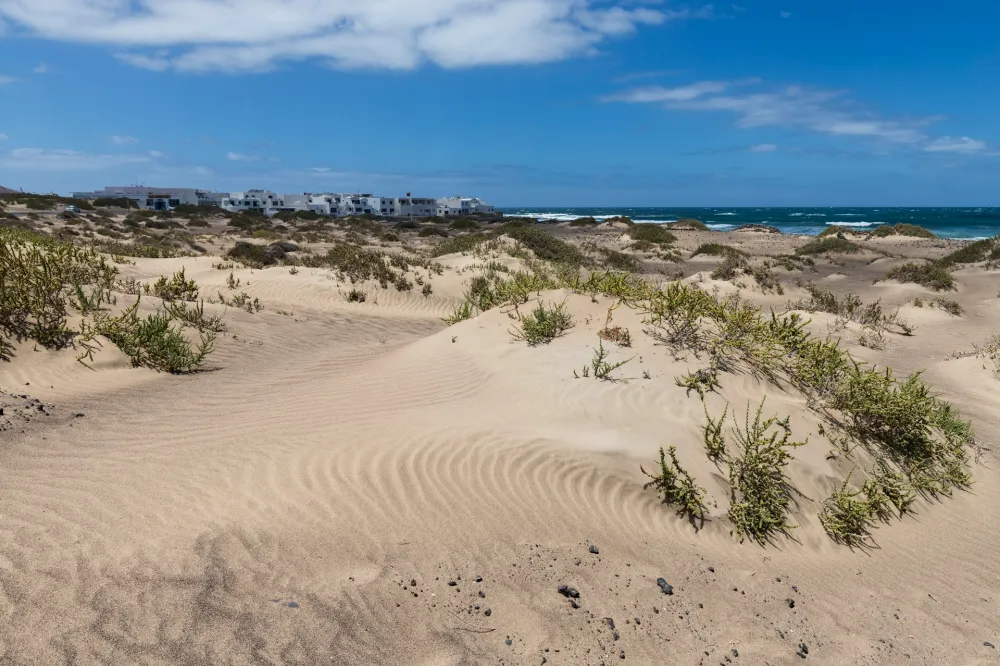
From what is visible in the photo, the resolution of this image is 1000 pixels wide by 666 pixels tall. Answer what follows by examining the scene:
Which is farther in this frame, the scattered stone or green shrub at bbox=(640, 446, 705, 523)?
green shrub at bbox=(640, 446, 705, 523)

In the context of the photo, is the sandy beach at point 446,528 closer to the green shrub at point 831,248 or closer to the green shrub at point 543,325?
the green shrub at point 543,325

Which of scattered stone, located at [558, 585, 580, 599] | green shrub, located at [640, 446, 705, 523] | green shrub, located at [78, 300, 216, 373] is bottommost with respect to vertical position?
scattered stone, located at [558, 585, 580, 599]

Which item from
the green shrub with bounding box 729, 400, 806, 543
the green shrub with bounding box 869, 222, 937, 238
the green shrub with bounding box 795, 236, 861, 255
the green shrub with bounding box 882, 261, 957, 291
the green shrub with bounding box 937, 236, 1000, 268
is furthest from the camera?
the green shrub with bounding box 869, 222, 937, 238

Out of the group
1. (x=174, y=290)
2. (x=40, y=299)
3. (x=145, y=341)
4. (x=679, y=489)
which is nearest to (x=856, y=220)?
(x=174, y=290)

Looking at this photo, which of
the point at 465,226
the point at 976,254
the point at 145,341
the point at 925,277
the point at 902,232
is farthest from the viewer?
the point at 465,226

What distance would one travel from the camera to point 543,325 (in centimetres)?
785

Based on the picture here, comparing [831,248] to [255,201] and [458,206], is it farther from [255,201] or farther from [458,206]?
[255,201]

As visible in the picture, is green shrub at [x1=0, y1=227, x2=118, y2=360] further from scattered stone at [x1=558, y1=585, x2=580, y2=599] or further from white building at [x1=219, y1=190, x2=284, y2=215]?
white building at [x1=219, y1=190, x2=284, y2=215]

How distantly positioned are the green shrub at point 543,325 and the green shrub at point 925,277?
17.0 m

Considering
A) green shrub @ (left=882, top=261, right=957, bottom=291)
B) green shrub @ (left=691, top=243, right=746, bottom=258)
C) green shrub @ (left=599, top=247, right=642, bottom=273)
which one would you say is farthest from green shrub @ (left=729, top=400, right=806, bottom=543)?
green shrub @ (left=691, top=243, right=746, bottom=258)

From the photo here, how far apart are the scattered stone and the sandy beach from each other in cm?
1

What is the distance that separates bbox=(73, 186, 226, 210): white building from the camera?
237 ft

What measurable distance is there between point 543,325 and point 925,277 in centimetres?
1805

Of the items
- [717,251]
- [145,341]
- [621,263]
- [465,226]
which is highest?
[465,226]
